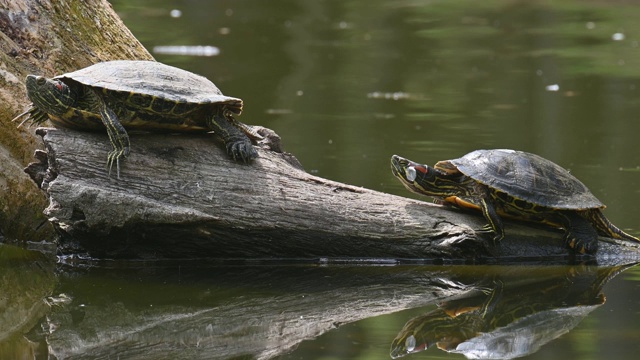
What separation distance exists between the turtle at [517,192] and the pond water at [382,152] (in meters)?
0.23

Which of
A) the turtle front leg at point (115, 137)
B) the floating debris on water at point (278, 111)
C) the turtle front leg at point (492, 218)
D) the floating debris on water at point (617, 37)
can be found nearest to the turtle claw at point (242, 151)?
the turtle front leg at point (115, 137)

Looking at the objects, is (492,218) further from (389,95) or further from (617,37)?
(617,37)

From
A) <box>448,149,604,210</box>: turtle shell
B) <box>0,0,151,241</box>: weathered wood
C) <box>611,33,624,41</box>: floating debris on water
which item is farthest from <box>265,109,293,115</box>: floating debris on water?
<box>611,33,624,41</box>: floating debris on water

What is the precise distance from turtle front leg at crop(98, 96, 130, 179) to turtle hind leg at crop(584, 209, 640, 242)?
2.33m

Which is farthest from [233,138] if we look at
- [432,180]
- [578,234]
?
[578,234]

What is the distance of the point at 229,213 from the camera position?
15.9 ft

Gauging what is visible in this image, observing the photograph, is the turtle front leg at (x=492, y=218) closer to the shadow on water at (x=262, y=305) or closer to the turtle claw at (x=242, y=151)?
the shadow on water at (x=262, y=305)

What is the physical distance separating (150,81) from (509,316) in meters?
2.02

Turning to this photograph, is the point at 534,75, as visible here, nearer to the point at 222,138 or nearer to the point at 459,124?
the point at 459,124

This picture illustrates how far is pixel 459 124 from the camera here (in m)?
7.99

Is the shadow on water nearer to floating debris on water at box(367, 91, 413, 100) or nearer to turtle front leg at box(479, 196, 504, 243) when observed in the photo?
turtle front leg at box(479, 196, 504, 243)

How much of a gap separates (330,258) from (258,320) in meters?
0.88

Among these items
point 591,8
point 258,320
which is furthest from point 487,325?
point 591,8

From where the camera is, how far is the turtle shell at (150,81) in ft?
15.8
